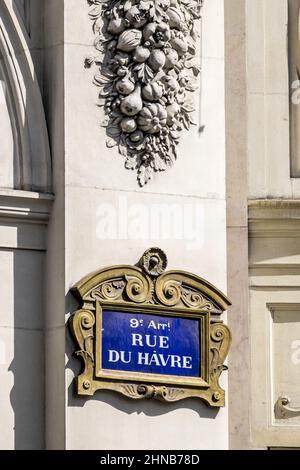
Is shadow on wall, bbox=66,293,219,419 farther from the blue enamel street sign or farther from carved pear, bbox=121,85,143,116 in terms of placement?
carved pear, bbox=121,85,143,116

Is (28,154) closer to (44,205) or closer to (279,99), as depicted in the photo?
(44,205)

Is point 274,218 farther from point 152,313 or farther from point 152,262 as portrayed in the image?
point 152,313

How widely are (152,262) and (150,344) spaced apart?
630 millimetres

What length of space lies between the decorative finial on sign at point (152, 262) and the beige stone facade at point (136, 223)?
0.09m

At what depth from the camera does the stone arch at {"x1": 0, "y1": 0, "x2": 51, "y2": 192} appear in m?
18.6

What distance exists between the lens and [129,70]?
739 inches

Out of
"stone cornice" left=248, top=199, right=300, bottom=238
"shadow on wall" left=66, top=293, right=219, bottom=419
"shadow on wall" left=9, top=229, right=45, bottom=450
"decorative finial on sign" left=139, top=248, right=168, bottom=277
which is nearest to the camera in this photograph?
"shadow on wall" left=66, top=293, right=219, bottom=419

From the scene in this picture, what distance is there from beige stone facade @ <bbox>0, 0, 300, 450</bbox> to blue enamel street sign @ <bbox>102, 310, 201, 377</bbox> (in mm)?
261

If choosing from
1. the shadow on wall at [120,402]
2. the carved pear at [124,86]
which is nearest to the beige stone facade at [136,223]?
the shadow on wall at [120,402]

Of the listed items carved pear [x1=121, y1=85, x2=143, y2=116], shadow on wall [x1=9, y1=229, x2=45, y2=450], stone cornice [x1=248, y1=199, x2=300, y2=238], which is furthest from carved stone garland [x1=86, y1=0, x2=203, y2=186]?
shadow on wall [x1=9, y1=229, x2=45, y2=450]

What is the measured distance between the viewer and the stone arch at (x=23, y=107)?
18.6 metres

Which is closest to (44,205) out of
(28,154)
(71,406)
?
(28,154)

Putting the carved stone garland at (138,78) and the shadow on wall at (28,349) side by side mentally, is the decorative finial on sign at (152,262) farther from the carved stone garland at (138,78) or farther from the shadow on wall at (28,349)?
the shadow on wall at (28,349)

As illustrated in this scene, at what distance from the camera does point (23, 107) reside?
61.2ft
